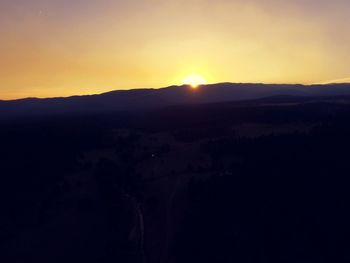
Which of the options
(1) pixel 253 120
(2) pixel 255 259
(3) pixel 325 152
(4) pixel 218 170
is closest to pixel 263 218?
(2) pixel 255 259

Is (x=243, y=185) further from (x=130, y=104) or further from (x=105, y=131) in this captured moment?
(x=130, y=104)

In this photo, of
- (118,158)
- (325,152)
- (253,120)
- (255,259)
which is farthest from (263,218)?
(253,120)

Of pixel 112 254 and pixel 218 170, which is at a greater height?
pixel 218 170

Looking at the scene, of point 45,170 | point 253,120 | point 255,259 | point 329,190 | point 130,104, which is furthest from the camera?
point 130,104

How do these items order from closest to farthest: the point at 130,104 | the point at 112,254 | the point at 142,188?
the point at 112,254 → the point at 142,188 → the point at 130,104

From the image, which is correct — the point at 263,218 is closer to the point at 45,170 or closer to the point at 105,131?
the point at 45,170

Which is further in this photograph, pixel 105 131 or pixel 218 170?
pixel 105 131
